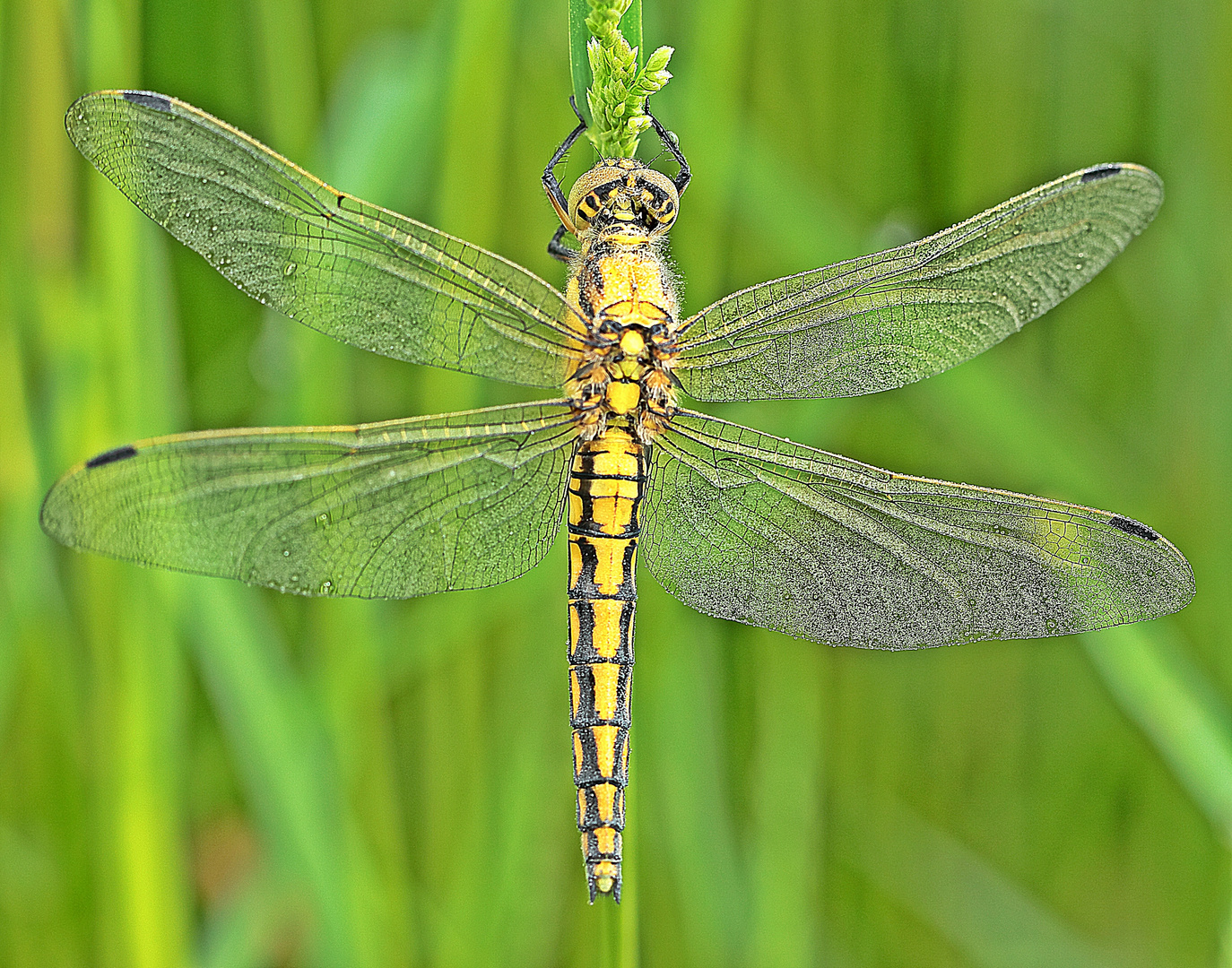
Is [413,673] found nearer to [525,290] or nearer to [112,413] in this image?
[112,413]

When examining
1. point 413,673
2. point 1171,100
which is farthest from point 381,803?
point 1171,100

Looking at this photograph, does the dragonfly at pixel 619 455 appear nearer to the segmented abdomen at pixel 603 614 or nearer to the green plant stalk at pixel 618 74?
the segmented abdomen at pixel 603 614

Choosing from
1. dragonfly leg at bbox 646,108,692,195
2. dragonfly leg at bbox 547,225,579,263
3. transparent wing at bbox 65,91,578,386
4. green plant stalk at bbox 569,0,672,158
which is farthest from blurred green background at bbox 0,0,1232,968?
green plant stalk at bbox 569,0,672,158

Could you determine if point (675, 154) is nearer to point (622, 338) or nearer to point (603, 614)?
point (622, 338)

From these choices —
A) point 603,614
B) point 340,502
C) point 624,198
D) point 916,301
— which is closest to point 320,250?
point 340,502

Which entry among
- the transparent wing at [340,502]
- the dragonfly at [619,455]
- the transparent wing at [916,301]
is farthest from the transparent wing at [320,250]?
the transparent wing at [916,301]

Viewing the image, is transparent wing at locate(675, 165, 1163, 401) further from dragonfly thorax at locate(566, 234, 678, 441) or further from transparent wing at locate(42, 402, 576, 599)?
transparent wing at locate(42, 402, 576, 599)
